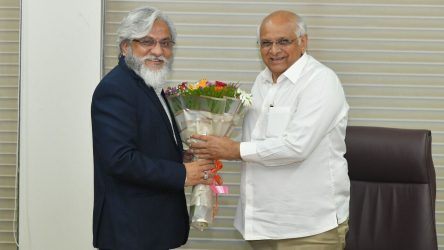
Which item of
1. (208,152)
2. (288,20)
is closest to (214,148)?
(208,152)

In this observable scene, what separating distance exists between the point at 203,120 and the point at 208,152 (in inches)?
5.2

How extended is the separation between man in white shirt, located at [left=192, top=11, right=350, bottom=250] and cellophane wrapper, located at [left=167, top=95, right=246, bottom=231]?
0.05m

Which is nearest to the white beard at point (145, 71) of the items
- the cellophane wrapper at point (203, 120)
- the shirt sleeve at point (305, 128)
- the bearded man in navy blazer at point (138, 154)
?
the bearded man in navy blazer at point (138, 154)

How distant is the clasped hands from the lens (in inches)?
97.4

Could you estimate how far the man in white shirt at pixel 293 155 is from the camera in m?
2.54

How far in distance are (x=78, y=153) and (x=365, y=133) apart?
1728 mm

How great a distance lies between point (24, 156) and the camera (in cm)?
369

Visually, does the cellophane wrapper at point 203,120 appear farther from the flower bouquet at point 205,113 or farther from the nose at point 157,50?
Result: the nose at point 157,50

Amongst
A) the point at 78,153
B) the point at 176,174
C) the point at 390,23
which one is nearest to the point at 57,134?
the point at 78,153

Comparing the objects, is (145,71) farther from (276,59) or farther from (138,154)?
(276,59)

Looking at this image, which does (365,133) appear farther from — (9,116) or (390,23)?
(9,116)

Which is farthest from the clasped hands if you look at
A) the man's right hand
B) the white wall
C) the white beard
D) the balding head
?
A: the white wall

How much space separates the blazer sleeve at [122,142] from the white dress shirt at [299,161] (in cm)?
46

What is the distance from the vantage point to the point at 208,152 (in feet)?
8.31
